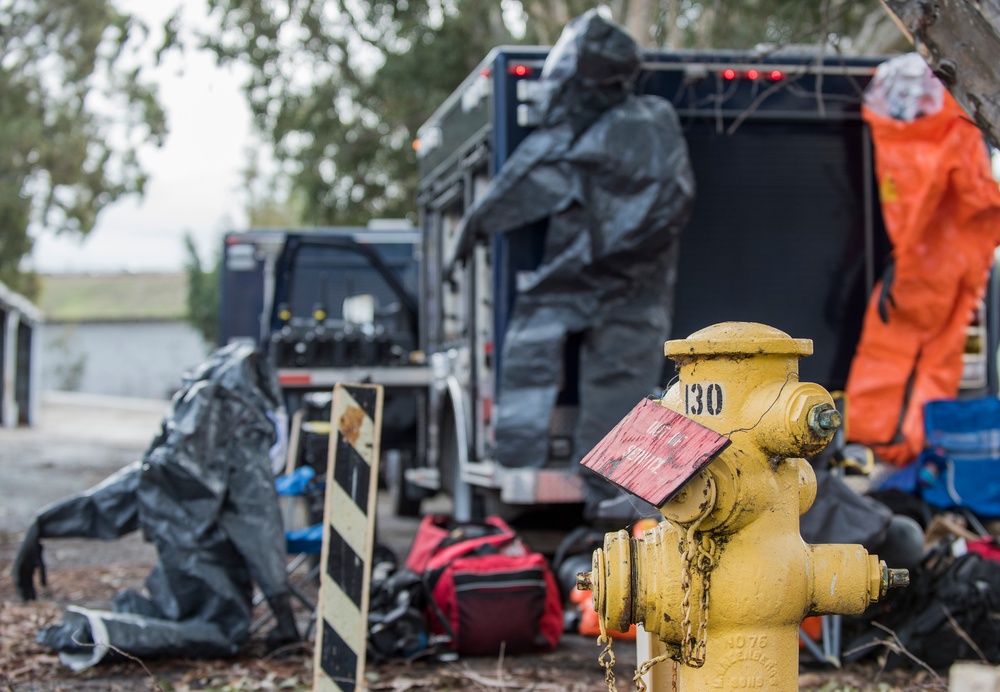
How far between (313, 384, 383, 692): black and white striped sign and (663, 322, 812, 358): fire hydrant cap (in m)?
1.85

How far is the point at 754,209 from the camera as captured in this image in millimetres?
6875

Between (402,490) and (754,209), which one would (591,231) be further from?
(402,490)

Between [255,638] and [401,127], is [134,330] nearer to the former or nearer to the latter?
[401,127]

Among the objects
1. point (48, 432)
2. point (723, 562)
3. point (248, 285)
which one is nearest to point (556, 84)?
point (723, 562)

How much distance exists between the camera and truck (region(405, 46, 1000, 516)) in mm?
6555

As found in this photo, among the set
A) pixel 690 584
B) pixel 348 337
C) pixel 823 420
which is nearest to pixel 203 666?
pixel 690 584

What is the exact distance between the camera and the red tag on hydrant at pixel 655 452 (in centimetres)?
240

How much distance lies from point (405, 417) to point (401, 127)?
10.3 meters

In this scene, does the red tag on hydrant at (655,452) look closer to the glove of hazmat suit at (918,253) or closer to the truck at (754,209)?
the truck at (754,209)

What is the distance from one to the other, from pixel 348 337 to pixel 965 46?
280 inches

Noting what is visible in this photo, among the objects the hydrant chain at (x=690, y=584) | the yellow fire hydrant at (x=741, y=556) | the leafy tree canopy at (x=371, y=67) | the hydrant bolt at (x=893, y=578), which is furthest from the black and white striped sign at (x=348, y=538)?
the leafy tree canopy at (x=371, y=67)

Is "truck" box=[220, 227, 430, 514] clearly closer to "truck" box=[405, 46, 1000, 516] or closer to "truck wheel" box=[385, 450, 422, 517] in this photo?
"truck wheel" box=[385, 450, 422, 517]

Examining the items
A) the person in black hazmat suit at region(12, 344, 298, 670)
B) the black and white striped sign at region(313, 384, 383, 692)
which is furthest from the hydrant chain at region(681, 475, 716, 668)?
the person in black hazmat suit at region(12, 344, 298, 670)

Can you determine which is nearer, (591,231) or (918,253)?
(591,231)
